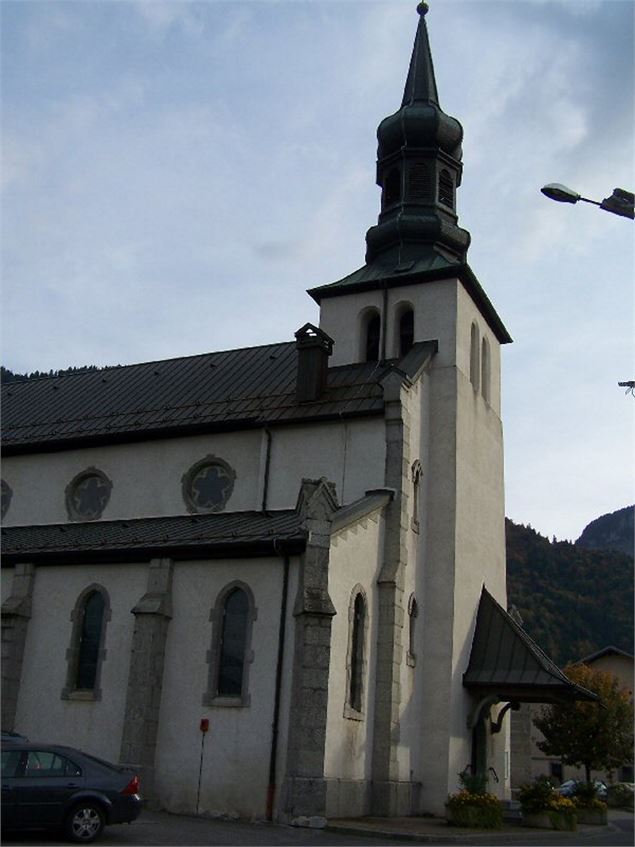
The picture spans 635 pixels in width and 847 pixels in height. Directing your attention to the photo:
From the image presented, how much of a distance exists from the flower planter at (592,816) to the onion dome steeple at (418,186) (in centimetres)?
1702

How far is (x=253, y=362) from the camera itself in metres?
29.9

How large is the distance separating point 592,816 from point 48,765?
18472mm

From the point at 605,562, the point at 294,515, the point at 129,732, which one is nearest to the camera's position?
the point at 129,732

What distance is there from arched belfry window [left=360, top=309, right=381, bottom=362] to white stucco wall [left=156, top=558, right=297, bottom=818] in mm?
9341

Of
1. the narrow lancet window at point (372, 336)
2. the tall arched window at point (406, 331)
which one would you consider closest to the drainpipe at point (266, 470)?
the narrow lancet window at point (372, 336)

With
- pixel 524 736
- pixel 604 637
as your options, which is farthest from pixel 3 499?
pixel 604 637

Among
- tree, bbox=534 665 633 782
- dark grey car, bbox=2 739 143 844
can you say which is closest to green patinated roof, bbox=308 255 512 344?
dark grey car, bbox=2 739 143 844

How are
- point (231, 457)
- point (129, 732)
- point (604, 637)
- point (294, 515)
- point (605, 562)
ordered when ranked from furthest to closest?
point (605, 562) → point (604, 637) → point (231, 457) → point (294, 515) → point (129, 732)

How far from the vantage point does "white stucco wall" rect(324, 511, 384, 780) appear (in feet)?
66.2

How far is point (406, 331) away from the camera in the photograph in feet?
94.0

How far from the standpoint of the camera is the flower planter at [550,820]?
73.6 ft

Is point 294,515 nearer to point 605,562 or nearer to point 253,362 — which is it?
point 253,362

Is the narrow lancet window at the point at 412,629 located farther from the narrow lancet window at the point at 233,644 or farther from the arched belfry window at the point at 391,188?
the arched belfry window at the point at 391,188

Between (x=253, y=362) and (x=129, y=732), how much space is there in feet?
41.9
